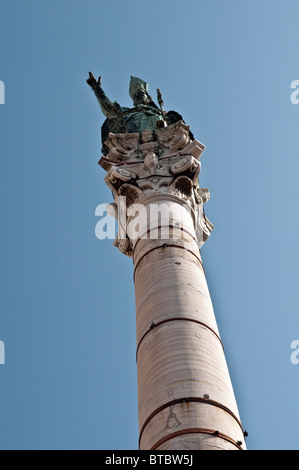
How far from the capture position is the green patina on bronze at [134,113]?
1563 cm

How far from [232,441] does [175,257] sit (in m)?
3.70

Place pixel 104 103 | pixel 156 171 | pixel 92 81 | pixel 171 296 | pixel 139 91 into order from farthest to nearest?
pixel 92 81 < pixel 139 91 < pixel 104 103 < pixel 156 171 < pixel 171 296

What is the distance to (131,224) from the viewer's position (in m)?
12.5

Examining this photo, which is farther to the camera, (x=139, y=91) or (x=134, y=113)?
(x=139, y=91)

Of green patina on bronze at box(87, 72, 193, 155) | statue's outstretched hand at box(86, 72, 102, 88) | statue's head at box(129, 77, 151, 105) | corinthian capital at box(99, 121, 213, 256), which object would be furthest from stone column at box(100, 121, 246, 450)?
statue's outstretched hand at box(86, 72, 102, 88)

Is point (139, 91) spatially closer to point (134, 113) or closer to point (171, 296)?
point (134, 113)

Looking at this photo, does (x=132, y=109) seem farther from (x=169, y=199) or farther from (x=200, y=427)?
(x=200, y=427)

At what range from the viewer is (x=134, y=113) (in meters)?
16.6

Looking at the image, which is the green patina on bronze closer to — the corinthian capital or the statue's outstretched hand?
the statue's outstretched hand

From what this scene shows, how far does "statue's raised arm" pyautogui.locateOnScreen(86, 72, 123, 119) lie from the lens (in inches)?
684

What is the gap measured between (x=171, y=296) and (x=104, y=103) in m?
9.36

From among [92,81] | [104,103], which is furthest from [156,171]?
[92,81]

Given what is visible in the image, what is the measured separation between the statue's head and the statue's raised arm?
71 cm
